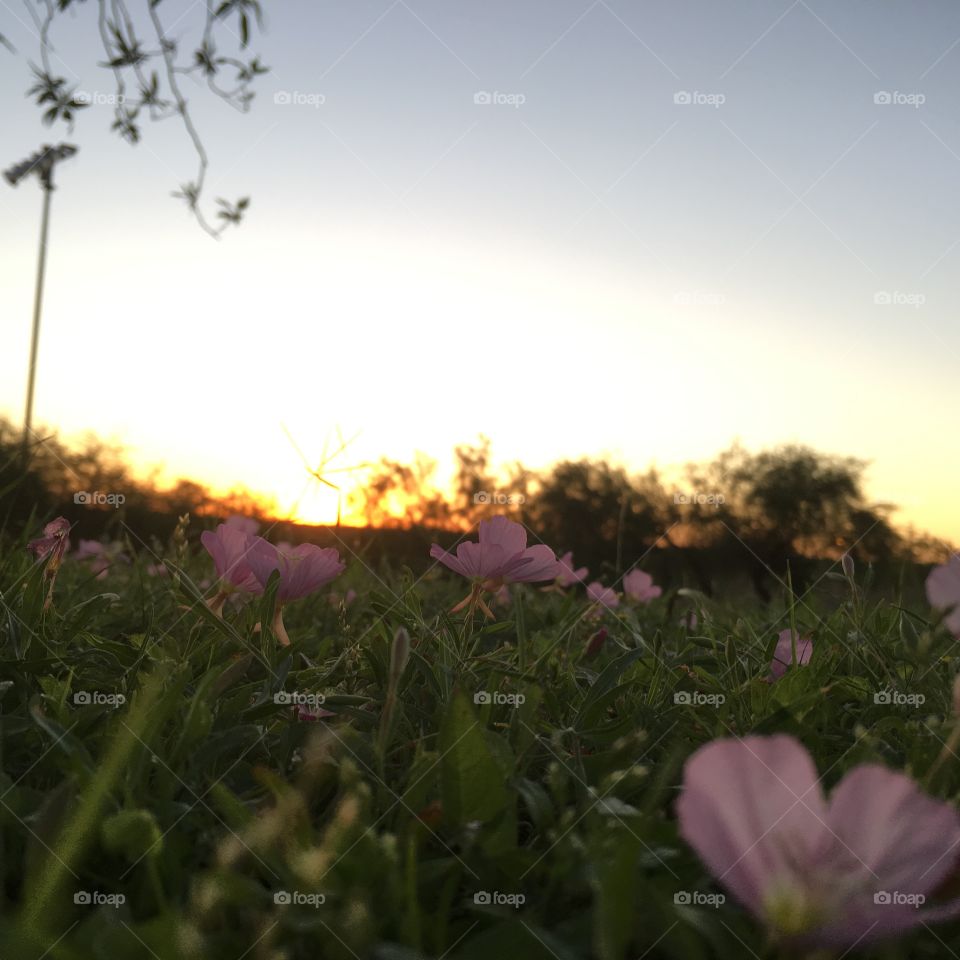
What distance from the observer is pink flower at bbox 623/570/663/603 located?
2.83m

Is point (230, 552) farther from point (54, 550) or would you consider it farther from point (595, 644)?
point (595, 644)

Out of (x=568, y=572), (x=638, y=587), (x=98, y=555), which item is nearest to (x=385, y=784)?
(x=568, y=572)

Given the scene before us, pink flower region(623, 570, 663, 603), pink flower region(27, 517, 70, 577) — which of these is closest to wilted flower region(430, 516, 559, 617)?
pink flower region(27, 517, 70, 577)

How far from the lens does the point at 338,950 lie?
647 mm

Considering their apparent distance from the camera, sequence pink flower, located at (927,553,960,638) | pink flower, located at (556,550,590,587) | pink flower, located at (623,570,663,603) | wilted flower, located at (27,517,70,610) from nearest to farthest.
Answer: pink flower, located at (927,553,960,638)
wilted flower, located at (27,517,70,610)
pink flower, located at (556,550,590,587)
pink flower, located at (623,570,663,603)

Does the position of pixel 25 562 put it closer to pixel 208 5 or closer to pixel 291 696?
pixel 291 696

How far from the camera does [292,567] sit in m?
1.30

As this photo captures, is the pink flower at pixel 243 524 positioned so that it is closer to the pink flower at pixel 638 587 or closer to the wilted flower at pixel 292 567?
the wilted flower at pixel 292 567

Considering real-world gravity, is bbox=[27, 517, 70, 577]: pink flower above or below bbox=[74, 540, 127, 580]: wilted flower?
above

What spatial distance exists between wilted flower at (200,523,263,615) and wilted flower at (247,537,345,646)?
0.02 m

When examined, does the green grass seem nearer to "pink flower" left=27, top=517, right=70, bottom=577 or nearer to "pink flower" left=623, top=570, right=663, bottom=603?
"pink flower" left=27, top=517, right=70, bottom=577

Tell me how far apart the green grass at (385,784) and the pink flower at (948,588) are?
0.16m

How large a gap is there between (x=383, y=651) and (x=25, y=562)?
1.05 metres

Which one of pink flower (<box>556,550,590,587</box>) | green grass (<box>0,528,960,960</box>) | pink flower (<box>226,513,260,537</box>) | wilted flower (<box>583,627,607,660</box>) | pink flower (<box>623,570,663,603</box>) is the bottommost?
green grass (<box>0,528,960,960</box>)
